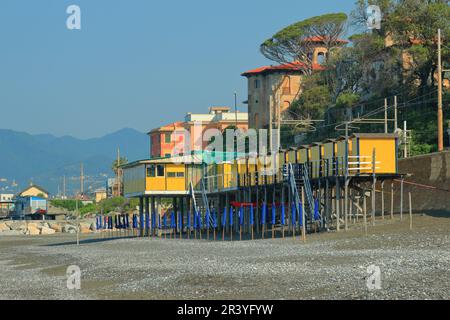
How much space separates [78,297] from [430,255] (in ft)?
35.6

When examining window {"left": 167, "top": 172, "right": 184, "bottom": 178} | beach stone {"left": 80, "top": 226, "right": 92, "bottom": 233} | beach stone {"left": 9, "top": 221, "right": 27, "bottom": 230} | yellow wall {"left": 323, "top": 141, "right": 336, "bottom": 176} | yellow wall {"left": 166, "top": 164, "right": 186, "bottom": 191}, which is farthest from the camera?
beach stone {"left": 9, "top": 221, "right": 27, "bottom": 230}

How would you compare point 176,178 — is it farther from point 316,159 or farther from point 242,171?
point 316,159

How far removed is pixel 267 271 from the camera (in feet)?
92.8

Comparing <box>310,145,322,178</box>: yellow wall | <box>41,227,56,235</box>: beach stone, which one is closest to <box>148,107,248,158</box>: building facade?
<box>41,227,56,235</box>: beach stone

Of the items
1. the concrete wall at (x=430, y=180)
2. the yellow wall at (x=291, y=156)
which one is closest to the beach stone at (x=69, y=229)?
the yellow wall at (x=291, y=156)

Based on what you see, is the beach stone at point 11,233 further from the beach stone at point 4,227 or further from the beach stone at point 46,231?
the beach stone at point 4,227

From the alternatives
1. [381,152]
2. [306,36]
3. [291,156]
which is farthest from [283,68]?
[381,152]

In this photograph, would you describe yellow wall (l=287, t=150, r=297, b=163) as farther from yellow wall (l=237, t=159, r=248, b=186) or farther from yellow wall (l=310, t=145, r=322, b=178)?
yellow wall (l=237, t=159, r=248, b=186)

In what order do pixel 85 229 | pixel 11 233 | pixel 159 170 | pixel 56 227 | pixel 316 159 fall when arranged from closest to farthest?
pixel 316 159, pixel 159 170, pixel 11 233, pixel 85 229, pixel 56 227

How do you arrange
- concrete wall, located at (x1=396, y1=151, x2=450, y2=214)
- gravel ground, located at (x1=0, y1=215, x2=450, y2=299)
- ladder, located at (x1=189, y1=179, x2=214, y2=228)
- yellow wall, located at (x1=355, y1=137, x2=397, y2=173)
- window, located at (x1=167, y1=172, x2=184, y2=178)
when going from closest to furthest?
gravel ground, located at (x1=0, y1=215, x2=450, y2=299) < concrete wall, located at (x1=396, y1=151, x2=450, y2=214) < yellow wall, located at (x1=355, y1=137, x2=397, y2=173) < ladder, located at (x1=189, y1=179, x2=214, y2=228) < window, located at (x1=167, y1=172, x2=184, y2=178)

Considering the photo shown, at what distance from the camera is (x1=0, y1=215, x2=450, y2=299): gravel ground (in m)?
23.5

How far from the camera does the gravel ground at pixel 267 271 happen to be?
2353 centimetres
